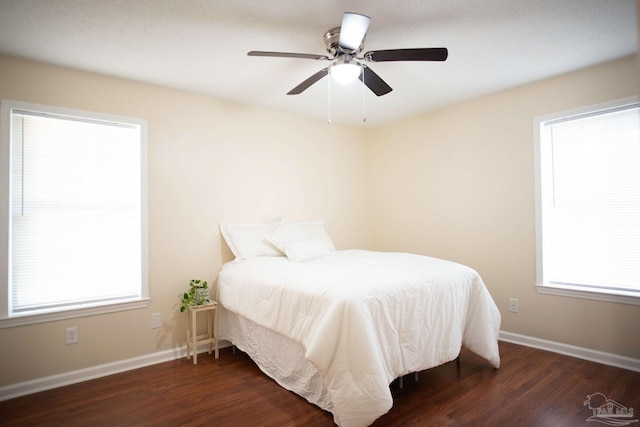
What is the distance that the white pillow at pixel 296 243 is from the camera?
11.0 ft

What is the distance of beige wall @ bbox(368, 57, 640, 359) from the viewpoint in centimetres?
290

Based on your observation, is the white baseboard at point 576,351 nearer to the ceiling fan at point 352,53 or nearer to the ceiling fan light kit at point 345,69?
the ceiling fan at point 352,53

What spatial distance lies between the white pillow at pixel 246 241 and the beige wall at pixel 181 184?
0.40 ft

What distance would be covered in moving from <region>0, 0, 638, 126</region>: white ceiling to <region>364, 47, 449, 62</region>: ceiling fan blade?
0.26 m

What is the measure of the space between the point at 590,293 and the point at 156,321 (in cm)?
379

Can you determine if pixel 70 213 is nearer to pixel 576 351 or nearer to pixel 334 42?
pixel 334 42

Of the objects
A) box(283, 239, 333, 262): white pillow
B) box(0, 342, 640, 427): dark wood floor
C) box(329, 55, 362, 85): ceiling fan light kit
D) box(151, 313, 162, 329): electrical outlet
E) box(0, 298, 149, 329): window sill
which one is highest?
box(329, 55, 362, 85): ceiling fan light kit

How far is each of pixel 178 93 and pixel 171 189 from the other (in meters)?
0.93

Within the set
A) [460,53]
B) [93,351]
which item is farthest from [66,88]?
[460,53]

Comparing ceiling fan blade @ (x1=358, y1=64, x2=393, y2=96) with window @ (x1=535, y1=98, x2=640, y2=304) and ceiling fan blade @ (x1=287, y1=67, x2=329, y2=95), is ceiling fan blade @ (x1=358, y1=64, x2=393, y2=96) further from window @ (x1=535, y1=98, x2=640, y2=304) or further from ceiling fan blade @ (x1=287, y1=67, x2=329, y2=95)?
window @ (x1=535, y1=98, x2=640, y2=304)

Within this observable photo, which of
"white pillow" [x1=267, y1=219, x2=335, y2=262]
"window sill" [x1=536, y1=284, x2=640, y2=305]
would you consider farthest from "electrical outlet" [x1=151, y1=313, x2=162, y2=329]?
"window sill" [x1=536, y1=284, x2=640, y2=305]

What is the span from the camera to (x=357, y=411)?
73.5 inches

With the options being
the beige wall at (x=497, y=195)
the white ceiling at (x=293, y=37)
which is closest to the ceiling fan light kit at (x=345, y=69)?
the white ceiling at (x=293, y=37)

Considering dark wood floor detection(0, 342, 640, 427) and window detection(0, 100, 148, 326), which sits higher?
window detection(0, 100, 148, 326)
